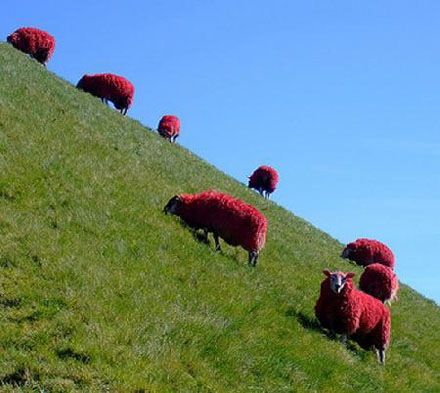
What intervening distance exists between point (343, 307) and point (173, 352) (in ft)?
19.0

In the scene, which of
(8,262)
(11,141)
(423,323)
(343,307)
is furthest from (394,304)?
(8,262)

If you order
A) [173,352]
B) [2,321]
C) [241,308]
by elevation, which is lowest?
[2,321]

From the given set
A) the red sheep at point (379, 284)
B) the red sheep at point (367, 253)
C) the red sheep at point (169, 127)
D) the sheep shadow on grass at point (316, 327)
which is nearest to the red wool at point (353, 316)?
the sheep shadow on grass at point (316, 327)

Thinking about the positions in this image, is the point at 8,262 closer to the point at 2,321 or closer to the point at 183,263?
the point at 2,321

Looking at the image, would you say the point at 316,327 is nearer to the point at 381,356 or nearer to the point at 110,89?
the point at 381,356

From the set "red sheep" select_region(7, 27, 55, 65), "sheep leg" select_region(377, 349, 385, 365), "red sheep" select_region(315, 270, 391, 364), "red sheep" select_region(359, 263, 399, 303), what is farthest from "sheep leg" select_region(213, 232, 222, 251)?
"red sheep" select_region(7, 27, 55, 65)

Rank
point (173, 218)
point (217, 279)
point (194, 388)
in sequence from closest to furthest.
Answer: point (194, 388) < point (217, 279) < point (173, 218)

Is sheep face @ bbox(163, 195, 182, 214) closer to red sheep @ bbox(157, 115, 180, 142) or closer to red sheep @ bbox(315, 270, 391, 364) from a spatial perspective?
red sheep @ bbox(315, 270, 391, 364)

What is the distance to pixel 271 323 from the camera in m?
13.7

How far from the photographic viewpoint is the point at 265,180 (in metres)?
42.3

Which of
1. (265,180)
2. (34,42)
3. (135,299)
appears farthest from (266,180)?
(135,299)

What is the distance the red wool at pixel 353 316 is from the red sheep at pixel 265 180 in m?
26.1

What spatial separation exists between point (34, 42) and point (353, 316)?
3287cm

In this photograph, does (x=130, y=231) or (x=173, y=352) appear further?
(x=130, y=231)
